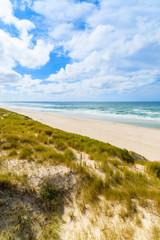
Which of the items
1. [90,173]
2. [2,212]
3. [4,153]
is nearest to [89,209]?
[90,173]

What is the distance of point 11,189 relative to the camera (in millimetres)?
2691

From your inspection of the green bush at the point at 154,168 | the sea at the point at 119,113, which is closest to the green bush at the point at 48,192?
the green bush at the point at 154,168

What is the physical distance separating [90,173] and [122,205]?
1.26 m

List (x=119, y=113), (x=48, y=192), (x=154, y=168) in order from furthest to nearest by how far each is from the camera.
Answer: (x=119, y=113) → (x=154, y=168) → (x=48, y=192)

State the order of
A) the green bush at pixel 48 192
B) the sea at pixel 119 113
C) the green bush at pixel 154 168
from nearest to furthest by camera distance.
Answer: the green bush at pixel 48 192, the green bush at pixel 154 168, the sea at pixel 119 113

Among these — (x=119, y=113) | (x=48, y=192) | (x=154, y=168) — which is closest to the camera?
(x=48, y=192)

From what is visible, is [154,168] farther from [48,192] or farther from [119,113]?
[119,113]

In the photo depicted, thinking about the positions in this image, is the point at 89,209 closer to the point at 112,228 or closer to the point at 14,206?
the point at 112,228

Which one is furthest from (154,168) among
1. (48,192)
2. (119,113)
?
(119,113)

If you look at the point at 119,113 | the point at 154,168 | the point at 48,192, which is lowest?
the point at 119,113

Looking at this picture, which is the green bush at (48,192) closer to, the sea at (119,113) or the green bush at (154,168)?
the green bush at (154,168)

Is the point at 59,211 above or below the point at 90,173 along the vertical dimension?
below

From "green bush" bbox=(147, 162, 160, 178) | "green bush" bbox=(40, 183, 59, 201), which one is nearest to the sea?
"green bush" bbox=(147, 162, 160, 178)

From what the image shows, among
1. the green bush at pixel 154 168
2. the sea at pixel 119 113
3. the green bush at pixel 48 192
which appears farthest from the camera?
the sea at pixel 119 113
